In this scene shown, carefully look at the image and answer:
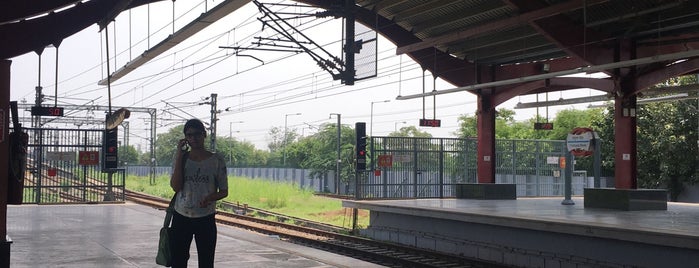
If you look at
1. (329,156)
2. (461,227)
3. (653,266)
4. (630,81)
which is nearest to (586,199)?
(630,81)

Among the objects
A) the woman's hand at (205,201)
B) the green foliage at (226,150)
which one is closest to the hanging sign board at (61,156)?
the woman's hand at (205,201)

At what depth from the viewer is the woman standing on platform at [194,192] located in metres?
5.30

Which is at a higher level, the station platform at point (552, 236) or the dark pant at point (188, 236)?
the dark pant at point (188, 236)

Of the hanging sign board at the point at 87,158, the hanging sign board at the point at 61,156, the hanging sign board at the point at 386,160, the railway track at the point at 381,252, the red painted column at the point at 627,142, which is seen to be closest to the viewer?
the railway track at the point at 381,252

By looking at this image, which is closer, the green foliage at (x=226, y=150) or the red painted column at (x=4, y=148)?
the red painted column at (x=4, y=148)

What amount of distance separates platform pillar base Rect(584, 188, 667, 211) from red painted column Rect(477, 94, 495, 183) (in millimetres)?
4983

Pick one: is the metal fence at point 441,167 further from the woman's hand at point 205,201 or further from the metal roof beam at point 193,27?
the woman's hand at point 205,201

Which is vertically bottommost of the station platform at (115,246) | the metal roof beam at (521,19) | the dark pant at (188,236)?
the station platform at (115,246)

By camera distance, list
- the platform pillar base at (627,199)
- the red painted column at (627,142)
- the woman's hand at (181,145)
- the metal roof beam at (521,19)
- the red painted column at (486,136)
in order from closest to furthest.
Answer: the woman's hand at (181,145) < the metal roof beam at (521,19) < the platform pillar base at (627,199) < the red painted column at (627,142) < the red painted column at (486,136)

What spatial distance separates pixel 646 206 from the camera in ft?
48.9

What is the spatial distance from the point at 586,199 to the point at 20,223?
1246cm

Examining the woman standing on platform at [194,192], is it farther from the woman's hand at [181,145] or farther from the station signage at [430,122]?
the station signage at [430,122]

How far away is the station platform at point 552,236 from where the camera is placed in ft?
31.0

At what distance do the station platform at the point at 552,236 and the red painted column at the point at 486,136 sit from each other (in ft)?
17.8
